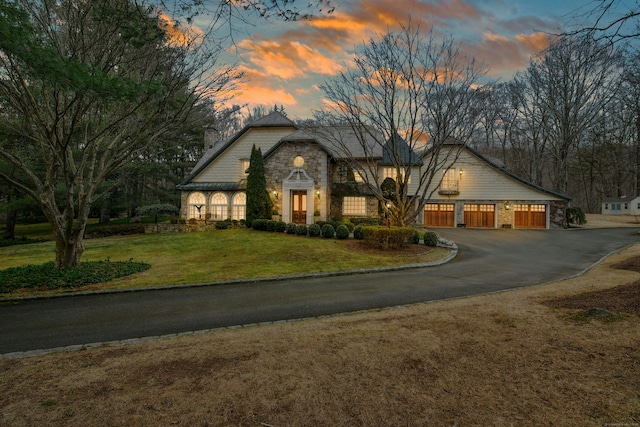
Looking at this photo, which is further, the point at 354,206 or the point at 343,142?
the point at 354,206

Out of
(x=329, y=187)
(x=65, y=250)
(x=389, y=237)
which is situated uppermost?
(x=329, y=187)

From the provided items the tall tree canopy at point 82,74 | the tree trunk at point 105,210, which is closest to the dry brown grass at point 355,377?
the tall tree canopy at point 82,74

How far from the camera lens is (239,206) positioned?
25578 millimetres

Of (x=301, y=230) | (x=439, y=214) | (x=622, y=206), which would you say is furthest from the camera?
(x=622, y=206)

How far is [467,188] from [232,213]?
20.1 meters

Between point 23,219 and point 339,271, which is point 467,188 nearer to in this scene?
point 339,271

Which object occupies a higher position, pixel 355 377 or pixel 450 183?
pixel 450 183

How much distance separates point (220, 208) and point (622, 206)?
46707 mm

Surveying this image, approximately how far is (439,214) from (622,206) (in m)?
28.2

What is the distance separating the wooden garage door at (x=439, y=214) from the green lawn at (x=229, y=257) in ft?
41.1

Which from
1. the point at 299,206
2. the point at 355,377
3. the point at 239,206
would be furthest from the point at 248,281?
the point at 239,206

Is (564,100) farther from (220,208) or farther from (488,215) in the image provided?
(220,208)

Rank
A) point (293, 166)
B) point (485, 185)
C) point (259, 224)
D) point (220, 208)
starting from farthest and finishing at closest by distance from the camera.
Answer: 1. point (485, 185)
2. point (220, 208)
3. point (293, 166)
4. point (259, 224)

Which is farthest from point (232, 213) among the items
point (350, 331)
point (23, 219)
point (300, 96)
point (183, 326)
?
point (23, 219)
